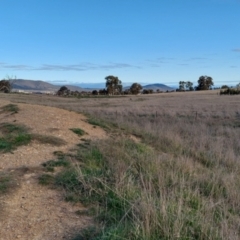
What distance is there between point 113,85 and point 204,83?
2502cm

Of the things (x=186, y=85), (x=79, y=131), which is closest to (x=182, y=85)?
(x=186, y=85)

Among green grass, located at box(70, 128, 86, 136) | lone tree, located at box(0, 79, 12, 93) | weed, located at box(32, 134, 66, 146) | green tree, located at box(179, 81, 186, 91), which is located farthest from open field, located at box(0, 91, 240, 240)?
green tree, located at box(179, 81, 186, 91)

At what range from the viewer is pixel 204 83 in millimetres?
96125

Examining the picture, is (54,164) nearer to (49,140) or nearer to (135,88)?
(49,140)

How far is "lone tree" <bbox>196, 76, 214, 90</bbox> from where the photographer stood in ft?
315

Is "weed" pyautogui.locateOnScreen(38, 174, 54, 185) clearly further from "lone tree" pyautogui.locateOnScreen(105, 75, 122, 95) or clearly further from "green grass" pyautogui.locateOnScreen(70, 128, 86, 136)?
"lone tree" pyautogui.locateOnScreen(105, 75, 122, 95)

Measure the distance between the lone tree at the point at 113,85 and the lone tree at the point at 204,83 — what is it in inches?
896

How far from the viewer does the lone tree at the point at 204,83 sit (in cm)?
9612

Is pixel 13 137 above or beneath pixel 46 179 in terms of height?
above

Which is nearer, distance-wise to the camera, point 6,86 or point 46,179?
point 46,179

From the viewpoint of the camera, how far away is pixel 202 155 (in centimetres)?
1074

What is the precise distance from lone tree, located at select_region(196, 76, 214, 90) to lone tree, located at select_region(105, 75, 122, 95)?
2275 cm

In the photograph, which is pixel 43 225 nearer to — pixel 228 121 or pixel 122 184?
pixel 122 184

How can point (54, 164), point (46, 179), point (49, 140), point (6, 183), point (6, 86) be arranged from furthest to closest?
point (6, 86), point (49, 140), point (54, 164), point (46, 179), point (6, 183)
